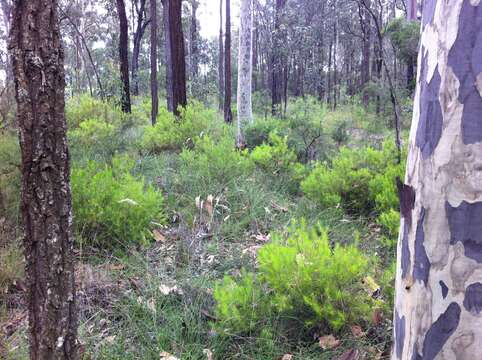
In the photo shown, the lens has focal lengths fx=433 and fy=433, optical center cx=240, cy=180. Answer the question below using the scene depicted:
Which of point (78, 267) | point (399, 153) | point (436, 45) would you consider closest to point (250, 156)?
point (399, 153)

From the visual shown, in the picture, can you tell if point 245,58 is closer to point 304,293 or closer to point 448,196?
point 304,293

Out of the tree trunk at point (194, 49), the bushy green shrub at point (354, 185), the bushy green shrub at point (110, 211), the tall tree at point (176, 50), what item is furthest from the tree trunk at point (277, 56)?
the bushy green shrub at point (110, 211)

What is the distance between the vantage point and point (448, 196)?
3.54 feet

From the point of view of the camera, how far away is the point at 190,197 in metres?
4.78

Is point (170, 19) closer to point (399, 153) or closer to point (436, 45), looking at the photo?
point (399, 153)

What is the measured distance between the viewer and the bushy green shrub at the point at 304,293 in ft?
8.00

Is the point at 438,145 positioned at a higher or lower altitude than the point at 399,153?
higher

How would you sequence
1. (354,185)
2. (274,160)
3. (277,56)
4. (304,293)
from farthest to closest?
1. (277,56)
2. (274,160)
3. (354,185)
4. (304,293)

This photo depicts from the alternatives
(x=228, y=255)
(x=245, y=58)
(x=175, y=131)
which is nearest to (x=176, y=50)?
(x=245, y=58)

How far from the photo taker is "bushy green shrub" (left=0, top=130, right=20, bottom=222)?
3584mm

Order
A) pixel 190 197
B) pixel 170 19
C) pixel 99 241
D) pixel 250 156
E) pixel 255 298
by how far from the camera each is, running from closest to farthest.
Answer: pixel 255 298, pixel 99 241, pixel 190 197, pixel 250 156, pixel 170 19

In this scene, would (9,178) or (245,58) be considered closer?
(9,178)

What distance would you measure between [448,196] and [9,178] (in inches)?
140

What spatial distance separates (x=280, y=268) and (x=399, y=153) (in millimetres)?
3164
